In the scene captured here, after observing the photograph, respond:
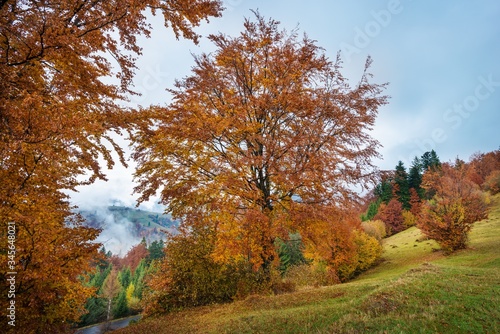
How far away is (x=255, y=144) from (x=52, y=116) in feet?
23.0

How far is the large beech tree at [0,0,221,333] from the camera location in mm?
4254

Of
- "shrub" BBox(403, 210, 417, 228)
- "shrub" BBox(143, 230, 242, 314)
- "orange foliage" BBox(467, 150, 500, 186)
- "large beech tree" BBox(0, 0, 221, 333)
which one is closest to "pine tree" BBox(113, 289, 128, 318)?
"shrub" BBox(143, 230, 242, 314)

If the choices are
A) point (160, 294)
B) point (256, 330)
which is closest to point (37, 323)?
point (256, 330)

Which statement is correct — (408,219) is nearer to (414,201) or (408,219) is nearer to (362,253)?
(414,201)

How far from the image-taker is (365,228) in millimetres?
42531

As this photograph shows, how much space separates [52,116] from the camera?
430 cm

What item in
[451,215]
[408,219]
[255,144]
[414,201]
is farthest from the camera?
[414,201]

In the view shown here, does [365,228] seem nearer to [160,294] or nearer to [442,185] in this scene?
[442,185]

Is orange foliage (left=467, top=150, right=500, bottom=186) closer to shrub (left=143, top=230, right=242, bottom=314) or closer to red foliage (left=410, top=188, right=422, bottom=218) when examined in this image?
red foliage (left=410, top=188, right=422, bottom=218)

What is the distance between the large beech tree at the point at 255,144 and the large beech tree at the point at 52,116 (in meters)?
3.53

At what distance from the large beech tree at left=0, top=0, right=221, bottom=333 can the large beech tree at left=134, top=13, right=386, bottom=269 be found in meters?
3.53

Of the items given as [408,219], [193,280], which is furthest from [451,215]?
[408,219]

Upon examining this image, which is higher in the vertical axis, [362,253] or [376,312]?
[376,312]

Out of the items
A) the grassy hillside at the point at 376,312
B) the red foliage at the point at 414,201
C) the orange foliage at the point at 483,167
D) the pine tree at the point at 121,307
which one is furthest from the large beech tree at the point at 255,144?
the orange foliage at the point at 483,167
